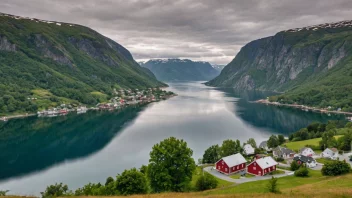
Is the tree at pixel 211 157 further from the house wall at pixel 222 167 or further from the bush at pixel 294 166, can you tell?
the bush at pixel 294 166

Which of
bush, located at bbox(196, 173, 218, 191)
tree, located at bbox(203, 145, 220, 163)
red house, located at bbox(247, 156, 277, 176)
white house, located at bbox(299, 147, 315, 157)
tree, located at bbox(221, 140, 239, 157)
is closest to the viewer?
bush, located at bbox(196, 173, 218, 191)

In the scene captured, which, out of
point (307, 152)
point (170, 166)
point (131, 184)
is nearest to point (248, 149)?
point (307, 152)

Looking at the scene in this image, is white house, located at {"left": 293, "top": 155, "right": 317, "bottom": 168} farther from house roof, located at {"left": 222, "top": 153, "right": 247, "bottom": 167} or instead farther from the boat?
the boat

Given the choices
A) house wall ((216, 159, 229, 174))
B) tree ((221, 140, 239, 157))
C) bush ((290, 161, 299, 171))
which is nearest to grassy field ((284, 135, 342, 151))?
tree ((221, 140, 239, 157))

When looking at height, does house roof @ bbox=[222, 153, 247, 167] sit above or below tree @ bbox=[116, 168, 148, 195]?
below

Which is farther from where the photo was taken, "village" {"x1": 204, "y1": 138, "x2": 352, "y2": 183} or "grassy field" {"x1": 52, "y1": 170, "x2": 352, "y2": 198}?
"village" {"x1": 204, "y1": 138, "x2": 352, "y2": 183}

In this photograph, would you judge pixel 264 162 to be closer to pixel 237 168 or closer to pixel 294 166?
pixel 237 168
